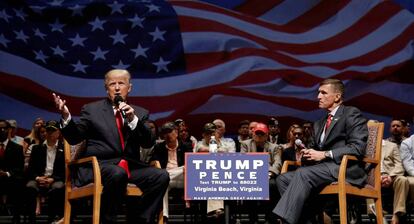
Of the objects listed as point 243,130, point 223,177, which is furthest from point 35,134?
point 223,177

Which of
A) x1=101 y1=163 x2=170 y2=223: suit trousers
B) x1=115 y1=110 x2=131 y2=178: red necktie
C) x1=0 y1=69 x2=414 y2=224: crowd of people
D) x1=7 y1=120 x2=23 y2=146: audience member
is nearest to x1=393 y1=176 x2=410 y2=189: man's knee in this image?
x1=0 y1=69 x2=414 y2=224: crowd of people

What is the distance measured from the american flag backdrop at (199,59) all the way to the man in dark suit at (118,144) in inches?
136

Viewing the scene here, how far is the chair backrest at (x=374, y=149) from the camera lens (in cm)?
636

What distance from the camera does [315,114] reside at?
973 cm

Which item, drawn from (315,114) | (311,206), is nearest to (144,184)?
(311,206)

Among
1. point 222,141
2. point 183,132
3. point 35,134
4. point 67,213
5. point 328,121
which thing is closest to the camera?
point 67,213

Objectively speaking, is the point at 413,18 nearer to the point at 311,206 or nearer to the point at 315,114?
the point at 315,114

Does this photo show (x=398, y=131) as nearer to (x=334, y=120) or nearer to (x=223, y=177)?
(x=334, y=120)

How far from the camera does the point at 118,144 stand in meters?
6.28

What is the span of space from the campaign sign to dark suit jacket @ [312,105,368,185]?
68 centimetres

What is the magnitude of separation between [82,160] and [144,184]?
541 mm

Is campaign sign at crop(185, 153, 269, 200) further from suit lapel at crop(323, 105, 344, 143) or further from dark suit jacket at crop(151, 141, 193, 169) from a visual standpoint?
dark suit jacket at crop(151, 141, 193, 169)

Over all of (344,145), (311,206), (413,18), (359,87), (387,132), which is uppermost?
(413,18)

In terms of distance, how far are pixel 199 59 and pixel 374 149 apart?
395 cm
